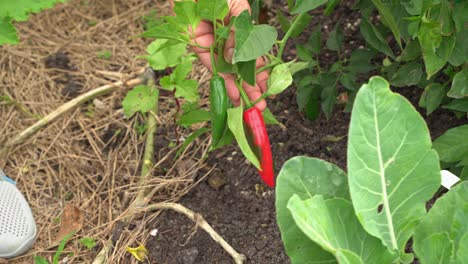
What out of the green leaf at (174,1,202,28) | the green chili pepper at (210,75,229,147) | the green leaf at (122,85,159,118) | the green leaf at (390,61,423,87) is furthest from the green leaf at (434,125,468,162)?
the green leaf at (122,85,159,118)

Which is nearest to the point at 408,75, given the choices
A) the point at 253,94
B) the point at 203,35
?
the point at 253,94

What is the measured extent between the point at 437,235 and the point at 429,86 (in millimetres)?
730

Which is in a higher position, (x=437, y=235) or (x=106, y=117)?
(x=437, y=235)

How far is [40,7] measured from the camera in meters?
1.82

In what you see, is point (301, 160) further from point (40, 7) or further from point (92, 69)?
point (92, 69)

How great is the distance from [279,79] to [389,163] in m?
0.41

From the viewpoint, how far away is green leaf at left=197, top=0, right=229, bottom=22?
139 cm

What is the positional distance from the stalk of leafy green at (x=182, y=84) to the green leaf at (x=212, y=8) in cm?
47

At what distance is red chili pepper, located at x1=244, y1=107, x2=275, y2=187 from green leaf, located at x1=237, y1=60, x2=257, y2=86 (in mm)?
81

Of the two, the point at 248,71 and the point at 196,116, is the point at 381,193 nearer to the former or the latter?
the point at 248,71

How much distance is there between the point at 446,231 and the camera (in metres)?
1.14

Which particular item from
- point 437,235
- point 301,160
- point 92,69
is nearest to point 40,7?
point 92,69

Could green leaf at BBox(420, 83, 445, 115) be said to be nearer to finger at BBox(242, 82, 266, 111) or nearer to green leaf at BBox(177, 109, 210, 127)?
finger at BBox(242, 82, 266, 111)

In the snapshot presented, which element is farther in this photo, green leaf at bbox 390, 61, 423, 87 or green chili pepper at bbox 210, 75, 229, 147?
green leaf at bbox 390, 61, 423, 87
